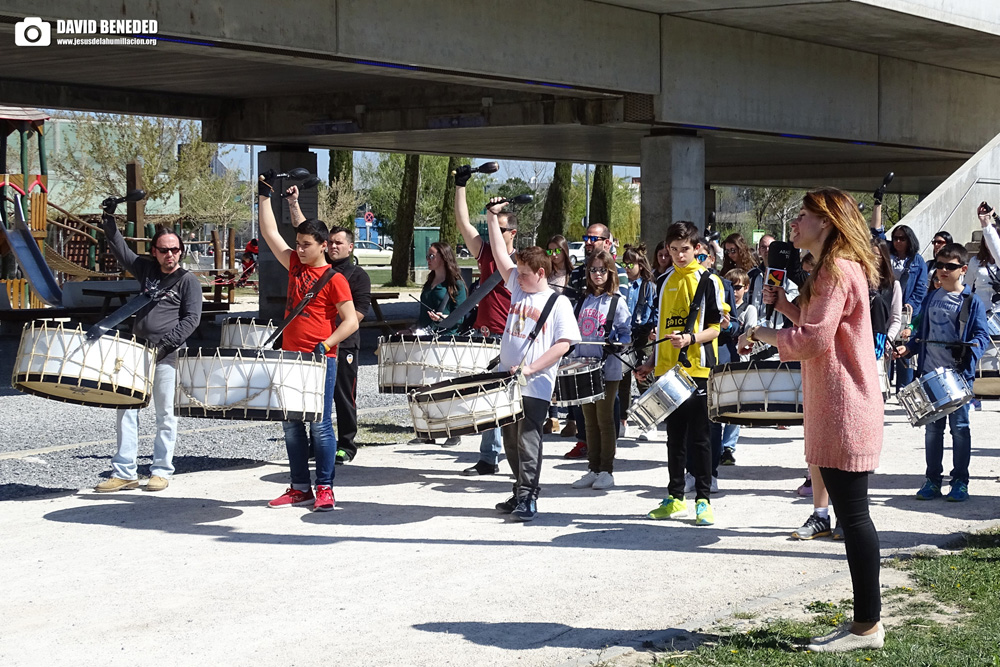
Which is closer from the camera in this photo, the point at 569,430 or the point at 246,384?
the point at 246,384

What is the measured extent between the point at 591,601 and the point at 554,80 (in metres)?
12.1

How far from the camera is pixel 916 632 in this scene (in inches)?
→ 215

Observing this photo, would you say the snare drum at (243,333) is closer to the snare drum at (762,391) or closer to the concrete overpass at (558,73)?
the snare drum at (762,391)

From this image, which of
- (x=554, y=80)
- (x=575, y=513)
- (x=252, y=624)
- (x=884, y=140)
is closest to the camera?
(x=252, y=624)

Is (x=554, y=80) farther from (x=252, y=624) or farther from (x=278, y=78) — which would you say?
(x=252, y=624)

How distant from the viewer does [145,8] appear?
1311cm

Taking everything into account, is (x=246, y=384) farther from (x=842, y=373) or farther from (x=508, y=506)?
(x=842, y=373)

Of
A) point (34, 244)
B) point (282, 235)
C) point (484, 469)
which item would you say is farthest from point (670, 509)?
point (282, 235)

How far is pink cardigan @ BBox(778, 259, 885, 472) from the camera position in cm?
530

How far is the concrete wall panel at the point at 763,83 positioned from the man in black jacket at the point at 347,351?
31.8 feet

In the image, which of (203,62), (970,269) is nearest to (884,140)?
(970,269)

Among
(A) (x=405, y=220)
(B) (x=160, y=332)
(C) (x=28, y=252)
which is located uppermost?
(A) (x=405, y=220)

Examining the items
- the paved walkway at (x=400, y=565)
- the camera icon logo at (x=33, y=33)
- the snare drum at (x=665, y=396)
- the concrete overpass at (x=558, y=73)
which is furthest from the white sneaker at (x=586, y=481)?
the camera icon logo at (x=33, y=33)

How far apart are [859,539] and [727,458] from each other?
5.00 meters
